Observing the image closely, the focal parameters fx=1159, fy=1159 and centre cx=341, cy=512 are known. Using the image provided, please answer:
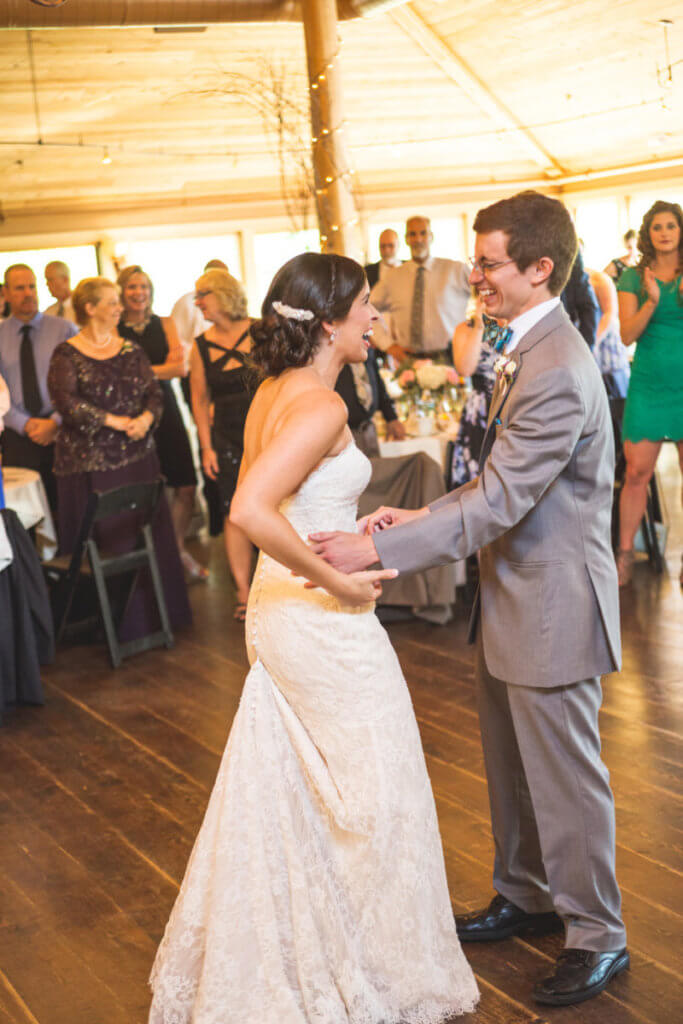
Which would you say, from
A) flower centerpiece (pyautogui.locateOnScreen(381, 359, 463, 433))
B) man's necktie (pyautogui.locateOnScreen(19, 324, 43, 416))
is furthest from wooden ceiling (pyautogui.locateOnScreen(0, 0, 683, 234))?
flower centerpiece (pyautogui.locateOnScreen(381, 359, 463, 433))

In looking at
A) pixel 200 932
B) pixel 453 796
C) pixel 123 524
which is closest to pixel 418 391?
pixel 123 524

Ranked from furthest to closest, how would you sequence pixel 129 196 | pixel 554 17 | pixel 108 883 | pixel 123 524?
pixel 129 196, pixel 554 17, pixel 123 524, pixel 108 883

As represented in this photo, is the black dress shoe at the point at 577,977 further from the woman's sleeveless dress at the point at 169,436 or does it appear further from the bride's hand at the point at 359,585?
the woman's sleeveless dress at the point at 169,436

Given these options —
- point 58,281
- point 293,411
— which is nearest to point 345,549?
point 293,411

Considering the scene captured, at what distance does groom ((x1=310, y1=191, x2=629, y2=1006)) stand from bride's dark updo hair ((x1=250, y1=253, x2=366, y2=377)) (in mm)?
258

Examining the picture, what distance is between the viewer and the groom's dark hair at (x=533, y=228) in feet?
7.23

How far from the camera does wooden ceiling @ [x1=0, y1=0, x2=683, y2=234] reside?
862 cm

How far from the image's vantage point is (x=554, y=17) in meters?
9.02

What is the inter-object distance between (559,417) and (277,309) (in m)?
0.60

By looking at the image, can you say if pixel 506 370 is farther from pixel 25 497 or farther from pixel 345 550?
pixel 25 497

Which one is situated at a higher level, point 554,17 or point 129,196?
point 554,17

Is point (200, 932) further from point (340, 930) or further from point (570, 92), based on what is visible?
point (570, 92)

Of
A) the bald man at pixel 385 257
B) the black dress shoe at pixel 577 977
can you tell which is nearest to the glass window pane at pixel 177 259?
the bald man at pixel 385 257

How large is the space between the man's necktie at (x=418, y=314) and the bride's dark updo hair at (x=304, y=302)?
4408mm
